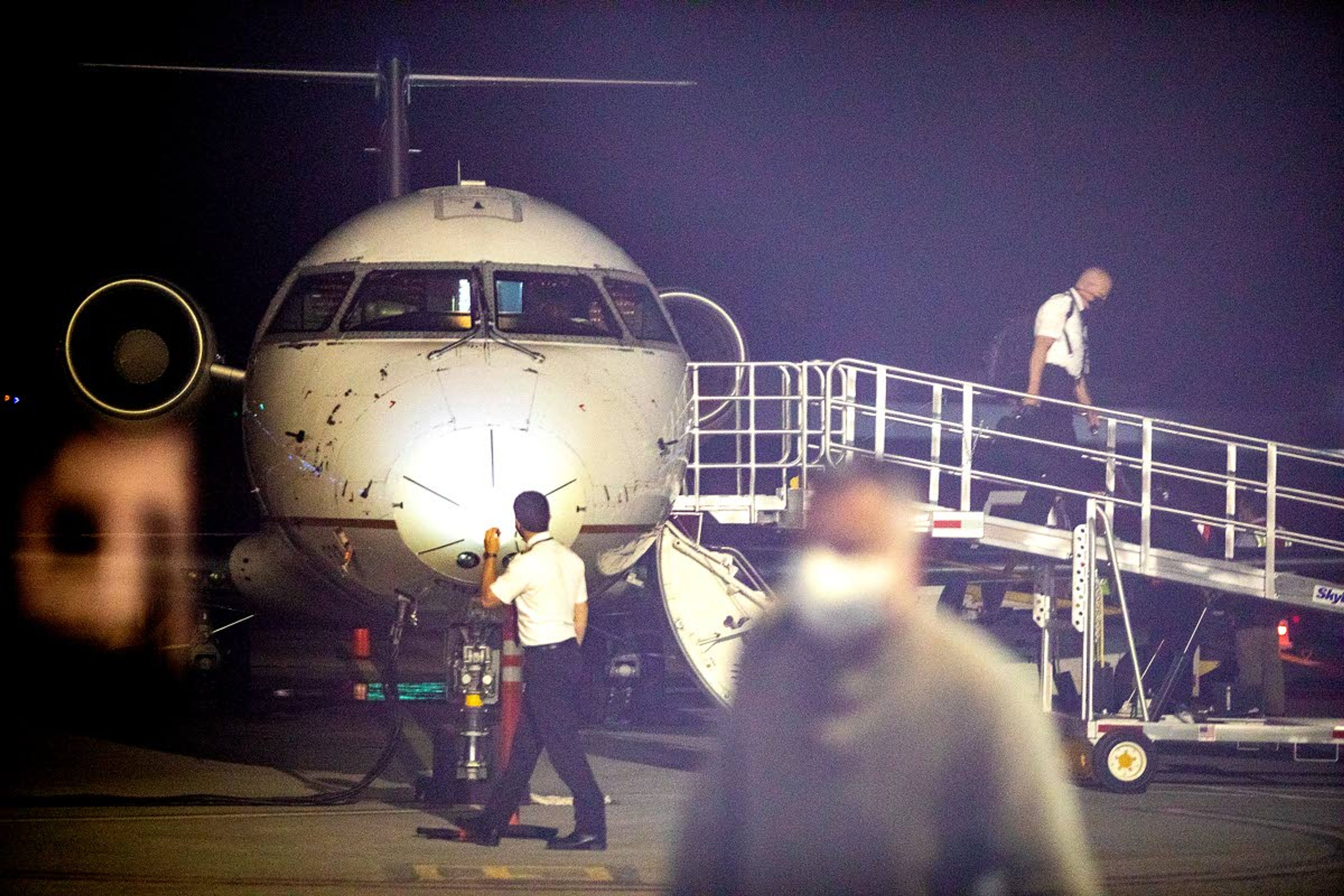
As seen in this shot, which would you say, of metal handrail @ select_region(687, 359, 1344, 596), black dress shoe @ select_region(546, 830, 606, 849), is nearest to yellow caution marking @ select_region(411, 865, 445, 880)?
black dress shoe @ select_region(546, 830, 606, 849)

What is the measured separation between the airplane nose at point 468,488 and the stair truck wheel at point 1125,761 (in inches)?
144

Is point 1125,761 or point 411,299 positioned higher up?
point 411,299

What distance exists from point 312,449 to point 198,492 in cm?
495

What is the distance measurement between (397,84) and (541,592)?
927 cm

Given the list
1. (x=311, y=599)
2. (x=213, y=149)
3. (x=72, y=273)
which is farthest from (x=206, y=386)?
(x=213, y=149)

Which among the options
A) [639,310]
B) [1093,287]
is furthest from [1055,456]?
[639,310]

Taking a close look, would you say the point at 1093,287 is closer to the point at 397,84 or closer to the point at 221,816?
the point at 221,816

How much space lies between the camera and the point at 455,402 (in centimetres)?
1070

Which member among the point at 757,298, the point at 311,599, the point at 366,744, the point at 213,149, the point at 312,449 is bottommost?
the point at 366,744

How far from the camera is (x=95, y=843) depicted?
9930 millimetres

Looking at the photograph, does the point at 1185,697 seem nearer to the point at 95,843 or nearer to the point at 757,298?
the point at 95,843

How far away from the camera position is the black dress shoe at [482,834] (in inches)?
392

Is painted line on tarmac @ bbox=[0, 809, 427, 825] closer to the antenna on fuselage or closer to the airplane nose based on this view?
the airplane nose

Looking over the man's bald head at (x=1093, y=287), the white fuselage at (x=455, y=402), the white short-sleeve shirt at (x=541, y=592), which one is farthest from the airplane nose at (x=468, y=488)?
the man's bald head at (x=1093, y=287)
